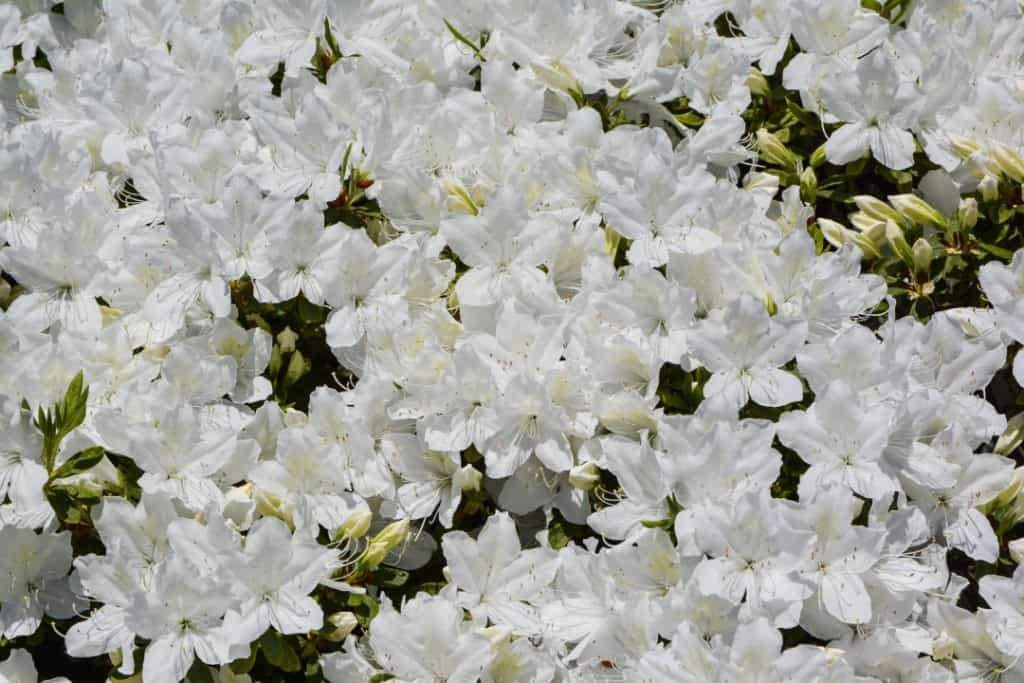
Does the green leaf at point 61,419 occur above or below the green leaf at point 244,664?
above

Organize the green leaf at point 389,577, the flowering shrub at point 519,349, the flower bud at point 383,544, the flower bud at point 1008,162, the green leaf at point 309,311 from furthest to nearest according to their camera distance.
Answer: the flower bud at point 1008,162
the green leaf at point 309,311
the green leaf at point 389,577
the flower bud at point 383,544
the flowering shrub at point 519,349

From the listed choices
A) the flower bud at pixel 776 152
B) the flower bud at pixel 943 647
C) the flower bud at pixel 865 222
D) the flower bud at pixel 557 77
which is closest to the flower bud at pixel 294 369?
the flower bud at pixel 557 77

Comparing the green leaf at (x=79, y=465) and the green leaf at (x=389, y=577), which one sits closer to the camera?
the green leaf at (x=79, y=465)

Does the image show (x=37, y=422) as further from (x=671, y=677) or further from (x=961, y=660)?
(x=961, y=660)

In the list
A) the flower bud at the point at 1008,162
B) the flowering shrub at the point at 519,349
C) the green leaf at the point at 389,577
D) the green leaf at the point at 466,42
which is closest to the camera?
the flowering shrub at the point at 519,349

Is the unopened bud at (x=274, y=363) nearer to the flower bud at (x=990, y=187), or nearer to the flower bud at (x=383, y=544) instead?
the flower bud at (x=383, y=544)

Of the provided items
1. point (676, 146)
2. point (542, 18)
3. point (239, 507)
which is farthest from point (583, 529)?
point (542, 18)

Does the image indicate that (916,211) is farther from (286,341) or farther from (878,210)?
(286,341)

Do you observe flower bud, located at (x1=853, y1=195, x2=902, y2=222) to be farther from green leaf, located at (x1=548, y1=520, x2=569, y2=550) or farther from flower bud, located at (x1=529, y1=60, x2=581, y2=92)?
green leaf, located at (x1=548, y1=520, x2=569, y2=550)
